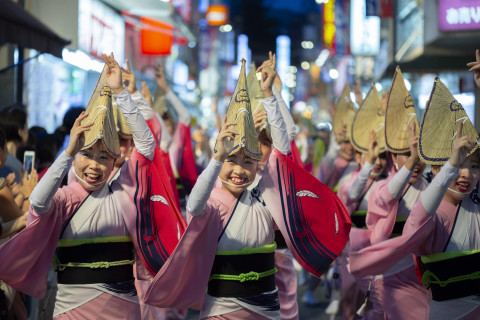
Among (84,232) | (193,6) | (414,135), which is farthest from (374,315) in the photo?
(193,6)

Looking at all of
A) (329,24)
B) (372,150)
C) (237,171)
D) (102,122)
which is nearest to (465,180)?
(237,171)

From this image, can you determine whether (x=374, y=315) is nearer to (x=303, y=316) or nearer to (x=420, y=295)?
(x=420, y=295)

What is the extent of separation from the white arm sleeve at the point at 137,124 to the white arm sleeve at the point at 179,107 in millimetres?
2659

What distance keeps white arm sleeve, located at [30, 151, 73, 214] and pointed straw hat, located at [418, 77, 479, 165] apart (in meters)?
2.28

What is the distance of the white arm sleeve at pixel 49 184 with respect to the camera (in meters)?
4.21

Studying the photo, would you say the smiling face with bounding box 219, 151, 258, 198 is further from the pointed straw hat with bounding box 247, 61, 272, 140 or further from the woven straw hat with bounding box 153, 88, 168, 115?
the woven straw hat with bounding box 153, 88, 168, 115

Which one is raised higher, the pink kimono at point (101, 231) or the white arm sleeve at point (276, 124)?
the white arm sleeve at point (276, 124)

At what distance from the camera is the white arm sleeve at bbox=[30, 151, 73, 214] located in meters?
4.21

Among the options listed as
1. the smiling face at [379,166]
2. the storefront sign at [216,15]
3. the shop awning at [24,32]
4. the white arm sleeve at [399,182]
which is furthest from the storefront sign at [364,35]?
the white arm sleeve at [399,182]

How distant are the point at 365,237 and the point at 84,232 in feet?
9.76

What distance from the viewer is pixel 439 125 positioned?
481 cm

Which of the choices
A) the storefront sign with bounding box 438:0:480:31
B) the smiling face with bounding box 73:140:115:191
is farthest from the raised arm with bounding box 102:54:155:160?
the storefront sign with bounding box 438:0:480:31

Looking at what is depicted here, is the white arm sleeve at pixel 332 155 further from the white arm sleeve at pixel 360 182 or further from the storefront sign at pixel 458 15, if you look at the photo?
the storefront sign at pixel 458 15

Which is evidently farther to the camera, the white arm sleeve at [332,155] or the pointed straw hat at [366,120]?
the white arm sleeve at [332,155]
